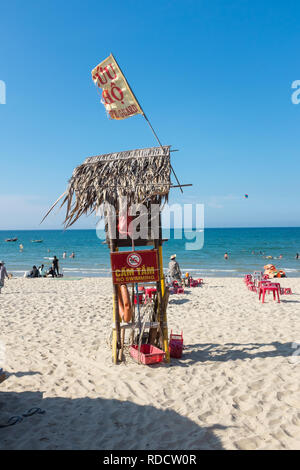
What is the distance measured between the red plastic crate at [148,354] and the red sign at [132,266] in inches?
53.4

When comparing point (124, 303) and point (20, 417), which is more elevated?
point (124, 303)

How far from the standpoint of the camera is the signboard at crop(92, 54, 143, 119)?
18.0ft

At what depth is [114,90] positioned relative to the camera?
5625 millimetres

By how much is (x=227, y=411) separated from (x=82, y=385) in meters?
2.27

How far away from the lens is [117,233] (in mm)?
5785

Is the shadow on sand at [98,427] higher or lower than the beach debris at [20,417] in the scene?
lower

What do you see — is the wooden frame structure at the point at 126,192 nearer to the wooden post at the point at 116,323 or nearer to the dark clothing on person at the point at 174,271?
the wooden post at the point at 116,323

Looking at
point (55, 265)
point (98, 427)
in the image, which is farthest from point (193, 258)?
point (98, 427)

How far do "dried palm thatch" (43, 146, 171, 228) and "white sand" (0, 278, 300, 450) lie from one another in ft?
8.98

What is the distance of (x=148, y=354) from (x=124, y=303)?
102cm

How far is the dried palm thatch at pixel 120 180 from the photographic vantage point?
561 centimetres

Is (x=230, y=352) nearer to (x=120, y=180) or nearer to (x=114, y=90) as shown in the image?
(x=120, y=180)

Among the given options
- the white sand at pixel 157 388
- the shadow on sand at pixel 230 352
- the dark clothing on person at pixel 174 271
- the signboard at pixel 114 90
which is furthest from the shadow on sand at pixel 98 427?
the dark clothing on person at pixel 174 271
